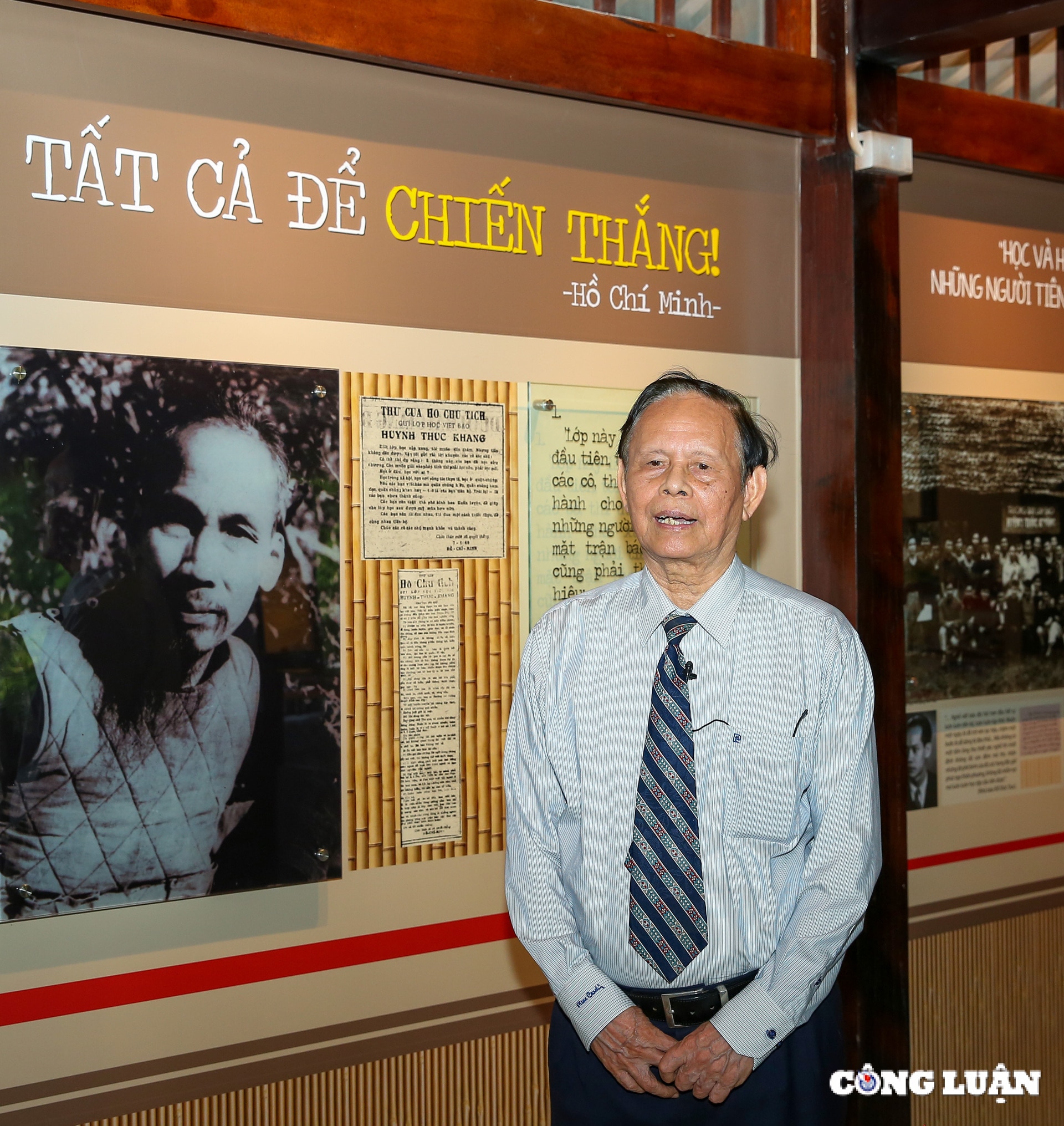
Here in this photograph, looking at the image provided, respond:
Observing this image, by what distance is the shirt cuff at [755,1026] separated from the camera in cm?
176

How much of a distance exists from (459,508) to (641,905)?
1077 millimetres

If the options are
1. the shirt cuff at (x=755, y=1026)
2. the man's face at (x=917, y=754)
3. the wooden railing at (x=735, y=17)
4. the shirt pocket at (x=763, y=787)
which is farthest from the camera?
the man's face at (x=917, y=754)

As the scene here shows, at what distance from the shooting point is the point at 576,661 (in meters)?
1.99

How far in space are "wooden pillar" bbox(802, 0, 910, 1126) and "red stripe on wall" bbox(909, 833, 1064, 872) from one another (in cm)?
38

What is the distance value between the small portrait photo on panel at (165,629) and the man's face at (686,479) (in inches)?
32.5

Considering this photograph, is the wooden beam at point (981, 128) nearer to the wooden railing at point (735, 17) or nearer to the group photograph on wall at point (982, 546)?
the wooden railing at point (735, 17)

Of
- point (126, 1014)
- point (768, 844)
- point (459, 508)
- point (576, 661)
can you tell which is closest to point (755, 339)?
point (459, 508)

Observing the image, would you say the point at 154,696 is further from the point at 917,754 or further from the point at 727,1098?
the point at 917,754

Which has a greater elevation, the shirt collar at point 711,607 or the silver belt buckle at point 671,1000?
the shirt collar at point 711,607

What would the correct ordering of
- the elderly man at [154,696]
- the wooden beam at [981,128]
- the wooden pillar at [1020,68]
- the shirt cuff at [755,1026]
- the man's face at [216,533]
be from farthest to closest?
the wooden pillar at [1020,68] → the wooden beam at [981,128] → the man's face at [216,533] → the elderly man at [154,696] → the shirt cuff at [755,1026]

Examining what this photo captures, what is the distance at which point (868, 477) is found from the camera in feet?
9.52

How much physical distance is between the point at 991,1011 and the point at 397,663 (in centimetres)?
219

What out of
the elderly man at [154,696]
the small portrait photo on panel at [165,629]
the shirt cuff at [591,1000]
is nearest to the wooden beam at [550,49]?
the small portrait photo on panel at [165,629]

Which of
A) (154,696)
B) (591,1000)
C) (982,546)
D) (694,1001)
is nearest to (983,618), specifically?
(982,546)
